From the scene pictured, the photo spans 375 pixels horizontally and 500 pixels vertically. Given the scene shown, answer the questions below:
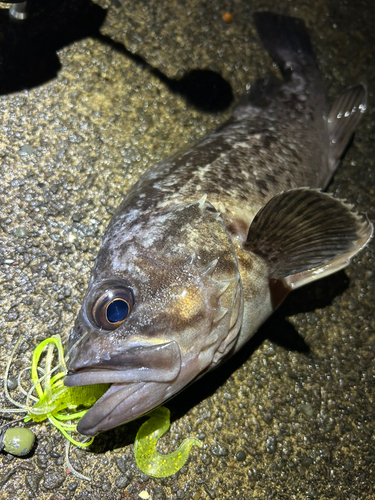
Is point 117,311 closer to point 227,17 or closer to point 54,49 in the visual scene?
point 54,49

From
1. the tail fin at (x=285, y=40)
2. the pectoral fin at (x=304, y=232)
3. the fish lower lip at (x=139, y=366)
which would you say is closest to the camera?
the fish lower lip at (x=139, y=366)

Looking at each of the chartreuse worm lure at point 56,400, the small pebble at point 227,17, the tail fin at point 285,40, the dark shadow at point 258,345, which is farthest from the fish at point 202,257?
the small pebble at point 227,17

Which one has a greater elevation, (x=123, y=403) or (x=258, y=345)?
(x=123, y=403)

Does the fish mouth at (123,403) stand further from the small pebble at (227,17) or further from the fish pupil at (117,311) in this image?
the small pebble at (227,17)

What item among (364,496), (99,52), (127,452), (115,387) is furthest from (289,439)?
(99,52)

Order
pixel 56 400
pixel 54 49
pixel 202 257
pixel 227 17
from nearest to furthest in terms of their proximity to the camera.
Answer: pixel 202 257 → pixel 56 400 → pixel 54 49 → pixel 227 17

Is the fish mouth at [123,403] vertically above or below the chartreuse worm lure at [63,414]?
above

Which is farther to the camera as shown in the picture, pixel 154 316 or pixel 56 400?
pixel 56 400

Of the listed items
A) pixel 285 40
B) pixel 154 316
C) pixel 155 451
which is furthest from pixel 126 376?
pixel 285 40
